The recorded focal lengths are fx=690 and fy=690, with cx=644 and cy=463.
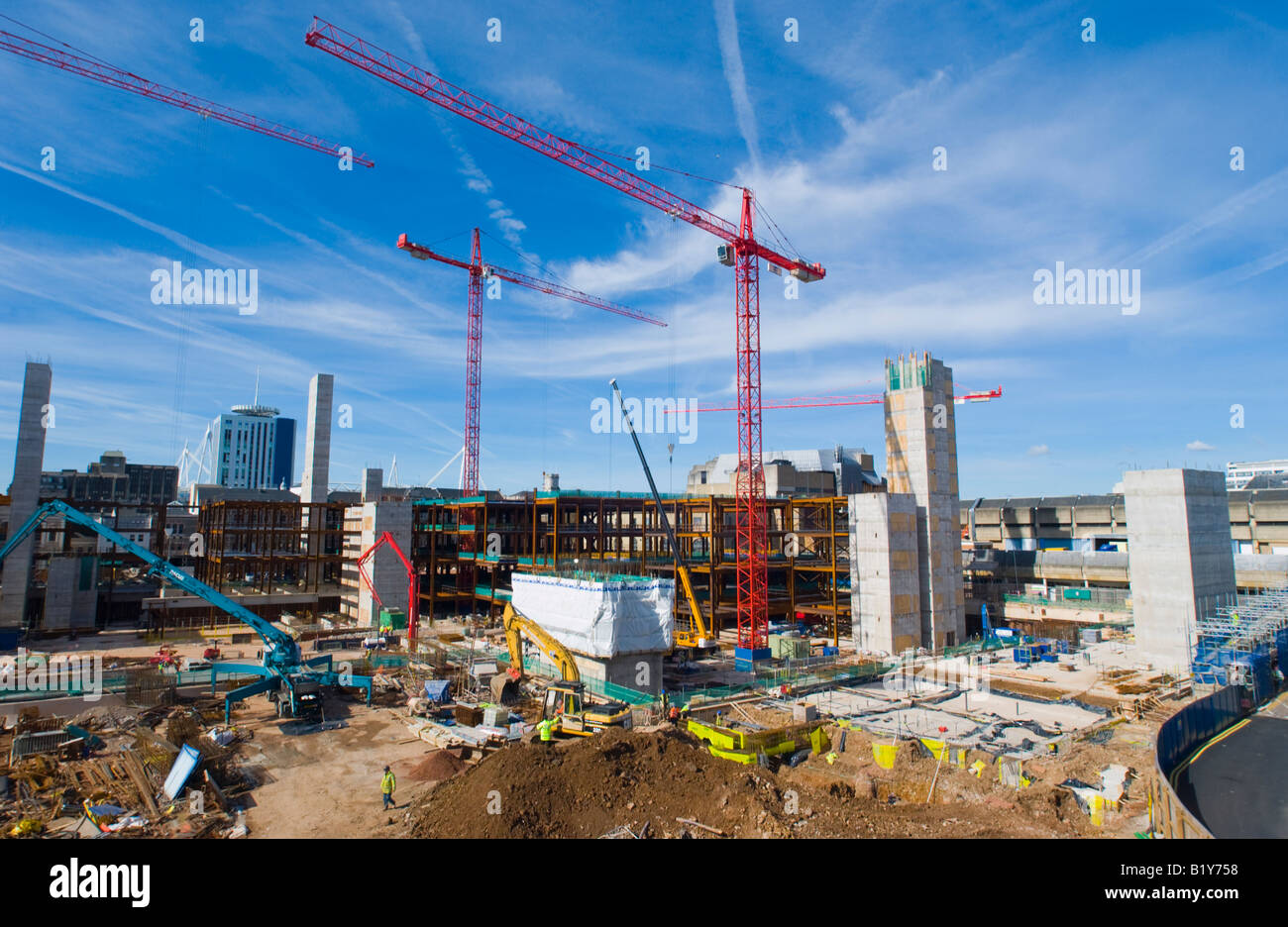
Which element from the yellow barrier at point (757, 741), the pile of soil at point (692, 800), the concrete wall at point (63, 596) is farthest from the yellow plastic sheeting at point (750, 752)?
the concrete wall at point (63, 596)

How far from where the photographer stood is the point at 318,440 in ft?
260

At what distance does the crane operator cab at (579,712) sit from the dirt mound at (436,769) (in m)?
4.59

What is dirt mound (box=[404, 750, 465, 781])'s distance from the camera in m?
24.6

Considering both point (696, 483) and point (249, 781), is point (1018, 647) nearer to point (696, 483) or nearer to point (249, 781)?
point (249, 781)

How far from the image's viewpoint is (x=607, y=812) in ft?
63.8

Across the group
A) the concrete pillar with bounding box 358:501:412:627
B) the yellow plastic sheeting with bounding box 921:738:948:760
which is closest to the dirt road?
the yellow plastic sheeting with bounding box 921:738:948:760

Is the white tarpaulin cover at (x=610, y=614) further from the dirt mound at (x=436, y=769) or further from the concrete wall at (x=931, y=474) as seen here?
the concrete wall at (x=931, y=474)

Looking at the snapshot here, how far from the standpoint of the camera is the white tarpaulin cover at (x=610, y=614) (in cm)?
3459
